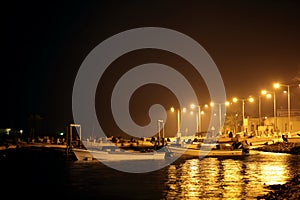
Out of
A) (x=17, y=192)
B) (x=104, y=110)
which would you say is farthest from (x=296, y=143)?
(x=104, y=110)

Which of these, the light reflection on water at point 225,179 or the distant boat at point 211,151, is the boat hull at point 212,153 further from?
the light reflection on water at point 225,179

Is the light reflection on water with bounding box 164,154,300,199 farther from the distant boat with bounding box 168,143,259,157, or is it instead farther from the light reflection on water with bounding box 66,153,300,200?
the distant boat with bounding box 168,143,259,157

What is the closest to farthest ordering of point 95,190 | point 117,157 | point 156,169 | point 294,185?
1. point 294,185
2. point 95,190
3. point 156,169
4. point 117,157

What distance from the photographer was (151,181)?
3130cm

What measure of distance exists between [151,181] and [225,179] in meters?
4.49

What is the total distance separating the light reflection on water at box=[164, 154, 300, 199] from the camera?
80.5ft

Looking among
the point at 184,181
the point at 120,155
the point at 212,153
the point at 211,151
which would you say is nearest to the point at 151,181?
the point at 184,181

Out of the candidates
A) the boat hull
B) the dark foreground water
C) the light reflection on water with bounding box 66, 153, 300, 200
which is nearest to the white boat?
the dark foreground water

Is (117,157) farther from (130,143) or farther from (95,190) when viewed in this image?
(130,143)

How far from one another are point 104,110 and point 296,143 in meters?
137

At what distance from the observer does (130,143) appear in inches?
3164

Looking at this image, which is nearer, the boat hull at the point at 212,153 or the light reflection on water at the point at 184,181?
Result: the light reflection on water at the point at 184,181

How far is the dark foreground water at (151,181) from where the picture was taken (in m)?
25.3

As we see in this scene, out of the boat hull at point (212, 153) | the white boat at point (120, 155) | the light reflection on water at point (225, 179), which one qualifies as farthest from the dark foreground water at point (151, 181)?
the boat hull at point (212, 153)
